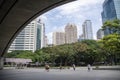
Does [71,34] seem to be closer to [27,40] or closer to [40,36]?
[40,36]

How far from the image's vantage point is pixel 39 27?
140 m

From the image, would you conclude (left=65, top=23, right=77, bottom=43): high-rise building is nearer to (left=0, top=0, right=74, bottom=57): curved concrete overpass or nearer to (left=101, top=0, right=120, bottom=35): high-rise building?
(left=101, top=0, right=120, bottom=35): high-rise building

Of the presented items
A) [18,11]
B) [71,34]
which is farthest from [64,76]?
[71,34]

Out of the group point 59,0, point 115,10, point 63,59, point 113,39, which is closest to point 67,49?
point 63,59

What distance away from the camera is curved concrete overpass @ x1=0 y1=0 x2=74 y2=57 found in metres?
18.0

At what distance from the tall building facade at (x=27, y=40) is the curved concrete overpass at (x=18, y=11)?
100650mm

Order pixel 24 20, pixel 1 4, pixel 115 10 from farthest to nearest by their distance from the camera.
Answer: pixel 115 10 → pixel 24 20 → pixel 1 4

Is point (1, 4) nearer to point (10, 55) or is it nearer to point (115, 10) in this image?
point (10, 55)

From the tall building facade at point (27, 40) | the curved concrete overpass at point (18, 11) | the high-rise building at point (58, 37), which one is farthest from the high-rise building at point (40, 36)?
the curved concrete overpass at point (18, 11)

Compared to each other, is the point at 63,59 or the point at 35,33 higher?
the point at 35,33

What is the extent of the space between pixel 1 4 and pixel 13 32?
10.6 meters

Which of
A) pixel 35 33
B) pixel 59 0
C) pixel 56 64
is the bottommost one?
pixel 56 64

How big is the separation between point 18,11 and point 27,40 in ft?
365

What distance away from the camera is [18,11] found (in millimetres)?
20062
